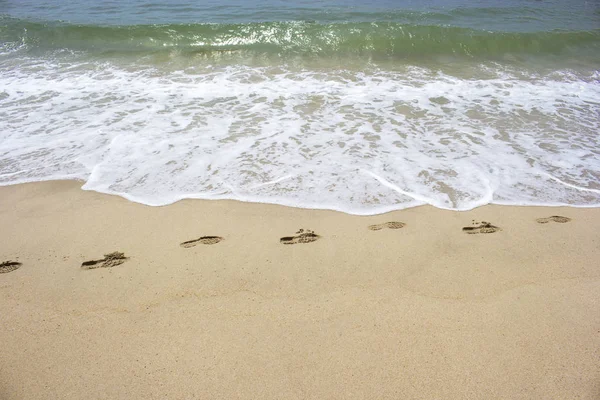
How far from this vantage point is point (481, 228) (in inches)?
136

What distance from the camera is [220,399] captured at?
6.80 ft

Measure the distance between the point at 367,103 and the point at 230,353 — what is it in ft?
15.6

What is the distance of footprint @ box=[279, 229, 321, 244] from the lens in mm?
3297

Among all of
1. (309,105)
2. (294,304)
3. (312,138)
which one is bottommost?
(294,304)

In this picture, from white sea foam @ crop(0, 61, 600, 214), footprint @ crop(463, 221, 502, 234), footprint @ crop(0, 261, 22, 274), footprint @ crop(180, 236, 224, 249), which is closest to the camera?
footprint @ crop(0, 261, 22, 274)

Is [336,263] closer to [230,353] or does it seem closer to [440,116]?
[230,353]

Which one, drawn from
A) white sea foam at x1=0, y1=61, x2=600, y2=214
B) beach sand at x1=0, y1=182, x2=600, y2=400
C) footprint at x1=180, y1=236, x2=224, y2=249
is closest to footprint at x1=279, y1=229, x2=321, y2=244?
beach sand at x1=0, y1=182, x2=600, y2=400

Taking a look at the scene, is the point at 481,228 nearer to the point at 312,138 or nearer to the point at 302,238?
the point at 302,238

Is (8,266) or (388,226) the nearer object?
(8,266)

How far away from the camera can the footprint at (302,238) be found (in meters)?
3.30

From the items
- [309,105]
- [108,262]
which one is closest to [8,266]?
[108,262]

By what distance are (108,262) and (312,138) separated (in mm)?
2810

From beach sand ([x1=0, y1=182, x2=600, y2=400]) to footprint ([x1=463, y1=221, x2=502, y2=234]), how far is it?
0.05 meters

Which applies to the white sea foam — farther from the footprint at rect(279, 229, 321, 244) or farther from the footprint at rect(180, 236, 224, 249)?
the footprint at rect(180, 236, 224, 249)
